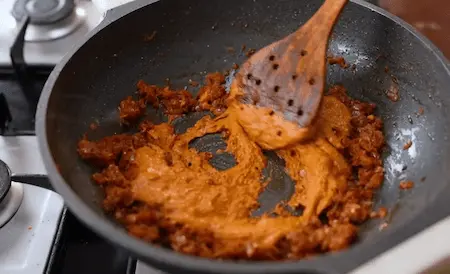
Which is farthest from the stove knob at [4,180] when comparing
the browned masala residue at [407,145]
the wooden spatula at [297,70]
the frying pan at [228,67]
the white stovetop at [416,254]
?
the browned masala residue at [407,145]

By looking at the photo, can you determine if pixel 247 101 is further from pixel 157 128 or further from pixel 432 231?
pixel 432 231

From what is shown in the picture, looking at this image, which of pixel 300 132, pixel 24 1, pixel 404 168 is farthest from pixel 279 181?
pixel 24 1

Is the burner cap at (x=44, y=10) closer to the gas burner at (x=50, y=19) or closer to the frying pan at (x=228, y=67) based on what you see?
the gas burner at (x=50, y=19)

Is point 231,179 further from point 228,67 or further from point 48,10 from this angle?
point 48,10

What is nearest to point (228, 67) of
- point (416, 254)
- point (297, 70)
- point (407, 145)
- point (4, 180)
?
point (297, 70)

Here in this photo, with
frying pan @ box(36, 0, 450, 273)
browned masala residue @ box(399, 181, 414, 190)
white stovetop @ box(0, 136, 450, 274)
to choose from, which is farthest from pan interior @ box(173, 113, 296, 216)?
white stovetop @ box(0, 136, 450, 274)
